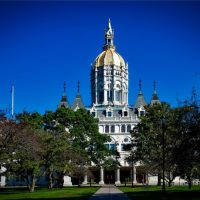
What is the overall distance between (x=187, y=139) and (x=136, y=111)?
70729mm

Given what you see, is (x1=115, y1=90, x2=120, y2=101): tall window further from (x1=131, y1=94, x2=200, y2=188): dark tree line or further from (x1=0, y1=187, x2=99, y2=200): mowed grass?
(x1=0, y1=187, x2=99, y2=200): mowed grass

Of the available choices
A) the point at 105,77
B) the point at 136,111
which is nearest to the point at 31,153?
the point at 136,111

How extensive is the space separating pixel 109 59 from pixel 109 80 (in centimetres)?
665

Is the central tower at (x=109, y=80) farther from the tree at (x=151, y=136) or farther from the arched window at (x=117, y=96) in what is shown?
the tree at (x=151, y=136)

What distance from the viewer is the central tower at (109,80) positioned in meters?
122

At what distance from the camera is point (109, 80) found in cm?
12350

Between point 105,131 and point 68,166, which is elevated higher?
point 105,131

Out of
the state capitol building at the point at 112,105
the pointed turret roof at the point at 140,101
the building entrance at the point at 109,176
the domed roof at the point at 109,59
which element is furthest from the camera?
the domed roof at the point at 109,59

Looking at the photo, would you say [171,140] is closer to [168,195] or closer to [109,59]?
[168,195]

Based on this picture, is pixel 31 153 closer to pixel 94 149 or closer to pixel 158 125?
pixel 158 125

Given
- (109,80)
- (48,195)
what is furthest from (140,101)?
(48,195)

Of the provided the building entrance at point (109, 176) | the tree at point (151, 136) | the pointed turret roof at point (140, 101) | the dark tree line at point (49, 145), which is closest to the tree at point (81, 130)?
the dark tree line at point (49, 145)

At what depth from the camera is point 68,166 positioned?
67812 mm

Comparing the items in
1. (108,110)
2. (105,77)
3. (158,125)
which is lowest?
(158,125)
